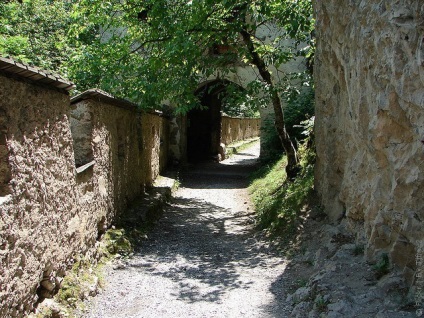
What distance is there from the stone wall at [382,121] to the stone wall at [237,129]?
657 inches

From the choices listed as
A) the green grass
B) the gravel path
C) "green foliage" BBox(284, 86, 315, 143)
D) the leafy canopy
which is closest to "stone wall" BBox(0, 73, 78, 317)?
the gravel path

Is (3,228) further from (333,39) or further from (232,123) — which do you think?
(232,123)

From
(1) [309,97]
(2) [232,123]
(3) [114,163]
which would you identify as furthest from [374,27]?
(2) [232,123]

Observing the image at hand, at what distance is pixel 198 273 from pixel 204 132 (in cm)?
1525

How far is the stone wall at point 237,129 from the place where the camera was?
76.1ft

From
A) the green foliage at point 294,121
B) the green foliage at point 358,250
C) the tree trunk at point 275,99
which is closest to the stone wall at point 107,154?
the tree trunk at point 275,99

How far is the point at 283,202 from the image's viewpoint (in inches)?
309

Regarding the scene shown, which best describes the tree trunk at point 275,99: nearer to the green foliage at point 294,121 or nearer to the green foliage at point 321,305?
the green foliage at point 294,121

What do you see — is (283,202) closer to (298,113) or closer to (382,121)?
(382,121)

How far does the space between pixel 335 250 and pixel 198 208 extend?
4874 mm

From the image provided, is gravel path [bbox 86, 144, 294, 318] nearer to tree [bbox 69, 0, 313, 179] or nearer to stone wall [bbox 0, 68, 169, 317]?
stone wall [bbox 0, 68, 169, 317]

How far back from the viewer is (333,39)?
5.68 metres

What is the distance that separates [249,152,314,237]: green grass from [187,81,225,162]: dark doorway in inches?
379

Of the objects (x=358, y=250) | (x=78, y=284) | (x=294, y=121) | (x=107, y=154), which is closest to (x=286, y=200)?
(x=358, y=250)
